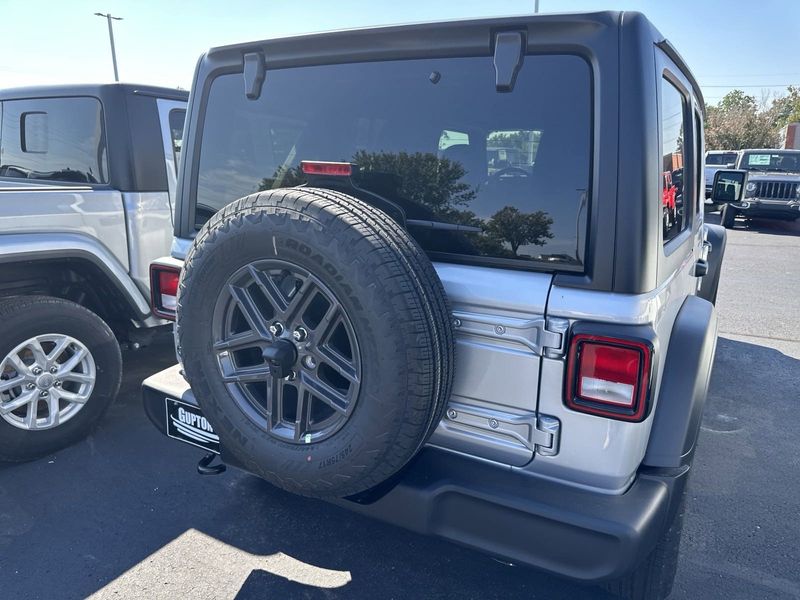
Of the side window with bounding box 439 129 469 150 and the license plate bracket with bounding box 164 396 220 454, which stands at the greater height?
the side window with bounding box 439 129 469 150

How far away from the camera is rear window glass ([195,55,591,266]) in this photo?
5.84 ft

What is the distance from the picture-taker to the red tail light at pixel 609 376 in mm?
1664

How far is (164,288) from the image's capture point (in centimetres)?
269

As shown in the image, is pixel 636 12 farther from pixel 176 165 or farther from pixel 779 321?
pixel 779 321

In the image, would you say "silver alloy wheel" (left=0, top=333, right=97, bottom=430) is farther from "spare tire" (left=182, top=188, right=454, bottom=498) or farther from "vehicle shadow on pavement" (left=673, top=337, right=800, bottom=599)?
"vehicle shadow on pavement" (left=673, top=337, right=800, bottom=599)

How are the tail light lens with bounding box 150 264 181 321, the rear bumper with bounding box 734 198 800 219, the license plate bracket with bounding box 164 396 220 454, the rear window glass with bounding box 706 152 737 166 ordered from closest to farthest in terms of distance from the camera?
the license plate bracket with bounding box 164 396 220 454, the tail light lens with bounding box 150 264 181 321, the rear bumper with bounding box 734 198 800 219, the rear window glass with bounding box 706 152 737 166

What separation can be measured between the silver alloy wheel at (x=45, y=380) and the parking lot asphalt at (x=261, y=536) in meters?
0.24

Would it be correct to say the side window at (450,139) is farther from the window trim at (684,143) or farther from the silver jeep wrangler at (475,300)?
the window trim at (684,143)

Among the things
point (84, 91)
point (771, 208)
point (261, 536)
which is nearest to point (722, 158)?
point (771, 208)

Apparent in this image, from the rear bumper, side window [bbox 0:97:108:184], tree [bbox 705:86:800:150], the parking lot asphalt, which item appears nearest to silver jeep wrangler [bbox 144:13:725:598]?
the parking lot asphalt

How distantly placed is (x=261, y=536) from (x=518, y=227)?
182cm

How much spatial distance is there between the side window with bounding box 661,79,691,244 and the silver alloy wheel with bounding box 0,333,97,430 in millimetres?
3033

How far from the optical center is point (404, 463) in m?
1.80

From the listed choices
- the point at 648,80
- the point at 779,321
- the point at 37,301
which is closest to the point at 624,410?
the point at 648,80
